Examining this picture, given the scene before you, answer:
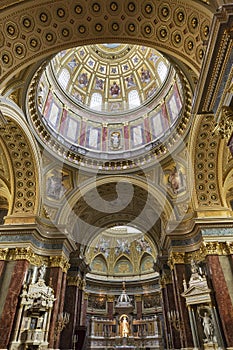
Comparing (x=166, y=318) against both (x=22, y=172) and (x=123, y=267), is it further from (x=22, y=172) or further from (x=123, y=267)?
(x=22, y=172)

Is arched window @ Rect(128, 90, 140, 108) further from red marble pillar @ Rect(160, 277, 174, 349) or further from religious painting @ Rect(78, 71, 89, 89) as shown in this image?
red marble pillar @ Rect(160, 277, 174, 349)

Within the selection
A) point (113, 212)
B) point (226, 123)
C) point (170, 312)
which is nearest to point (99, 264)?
point (113, 212)

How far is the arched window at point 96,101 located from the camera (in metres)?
21.4

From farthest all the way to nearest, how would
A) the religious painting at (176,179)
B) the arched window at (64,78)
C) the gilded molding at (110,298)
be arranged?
the gilded molding at (110,298)
the arched window at (64,78)
the religious painting at (176,179)

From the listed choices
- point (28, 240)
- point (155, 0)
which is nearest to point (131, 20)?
point (155, 0)

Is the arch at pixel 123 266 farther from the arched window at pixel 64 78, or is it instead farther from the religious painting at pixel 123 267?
the arched window at pixel 64 78

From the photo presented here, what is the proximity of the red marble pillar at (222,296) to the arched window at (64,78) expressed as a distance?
15.4 m

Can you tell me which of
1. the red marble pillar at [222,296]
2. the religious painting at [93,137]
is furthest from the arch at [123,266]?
the red marble pillar at [222,296]

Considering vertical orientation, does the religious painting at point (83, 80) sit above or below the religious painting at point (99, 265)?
above

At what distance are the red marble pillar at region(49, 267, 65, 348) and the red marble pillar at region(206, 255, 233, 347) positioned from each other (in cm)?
820

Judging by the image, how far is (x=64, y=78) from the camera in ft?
63.0

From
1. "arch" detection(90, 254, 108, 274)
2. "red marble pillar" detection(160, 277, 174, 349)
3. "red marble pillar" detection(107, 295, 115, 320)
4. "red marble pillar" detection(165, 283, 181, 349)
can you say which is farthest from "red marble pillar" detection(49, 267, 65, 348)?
"arch" detection(90, 254, 108, 274)

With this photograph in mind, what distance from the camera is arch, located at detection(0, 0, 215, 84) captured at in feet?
25.3

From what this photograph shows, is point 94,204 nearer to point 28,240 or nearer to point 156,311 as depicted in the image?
point 28,240
